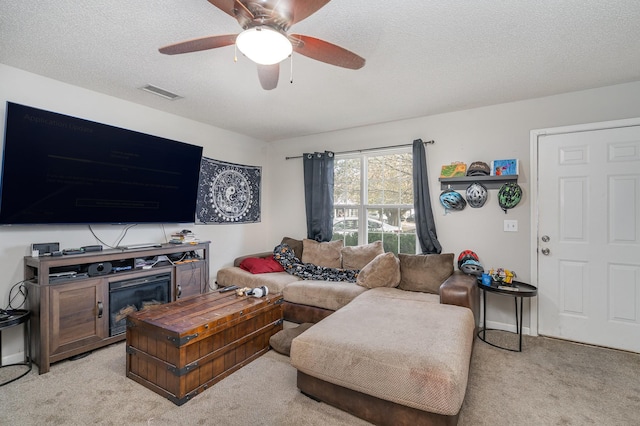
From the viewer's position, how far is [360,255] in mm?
3773

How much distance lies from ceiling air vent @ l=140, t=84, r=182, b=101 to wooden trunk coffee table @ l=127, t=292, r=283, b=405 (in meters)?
Answer: 2.08

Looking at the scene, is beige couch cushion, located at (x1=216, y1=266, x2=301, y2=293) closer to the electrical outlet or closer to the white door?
the electrical outlet

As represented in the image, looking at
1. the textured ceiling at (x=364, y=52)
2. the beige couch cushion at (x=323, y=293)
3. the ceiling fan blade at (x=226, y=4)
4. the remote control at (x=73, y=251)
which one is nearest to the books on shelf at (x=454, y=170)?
the textured ceiling at (x=364, y=52)

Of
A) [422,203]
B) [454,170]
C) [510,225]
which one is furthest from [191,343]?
[510,225]

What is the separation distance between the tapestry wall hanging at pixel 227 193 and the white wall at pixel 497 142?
82.3 inches

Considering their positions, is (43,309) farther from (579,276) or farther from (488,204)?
(579,276)

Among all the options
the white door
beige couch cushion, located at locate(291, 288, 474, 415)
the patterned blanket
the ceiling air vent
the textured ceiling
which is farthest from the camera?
the patterned blanket

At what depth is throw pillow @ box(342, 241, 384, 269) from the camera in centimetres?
373

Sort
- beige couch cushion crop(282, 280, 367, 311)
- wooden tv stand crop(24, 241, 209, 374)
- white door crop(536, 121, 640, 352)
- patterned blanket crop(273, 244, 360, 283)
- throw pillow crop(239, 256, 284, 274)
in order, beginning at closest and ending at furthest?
1. wooden tv stand crop(24, 241, 209, 374)
2. white door crop(536, 121, 640, 352)
3. beige couch cushion crop(282, 280, 367, 311)
4. patterned blanket crop(273, 244, 360, 283)
5. throw pillow crop(239, 256, 284, 274)

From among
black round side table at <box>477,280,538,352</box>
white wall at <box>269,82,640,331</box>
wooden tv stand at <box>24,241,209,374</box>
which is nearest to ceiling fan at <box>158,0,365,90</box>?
wooden tv stand at <box>24,241,209,374</box>

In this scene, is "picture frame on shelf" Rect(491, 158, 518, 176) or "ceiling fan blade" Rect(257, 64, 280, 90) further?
"picture frame on shelf" Rect(491, 158, 518, 176)

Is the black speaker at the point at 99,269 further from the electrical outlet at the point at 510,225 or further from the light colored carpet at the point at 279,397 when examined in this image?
the electrical outlet at the point at 510,225

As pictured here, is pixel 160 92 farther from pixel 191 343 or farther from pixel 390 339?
pixel 390 339

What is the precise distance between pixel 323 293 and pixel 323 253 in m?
0.88
